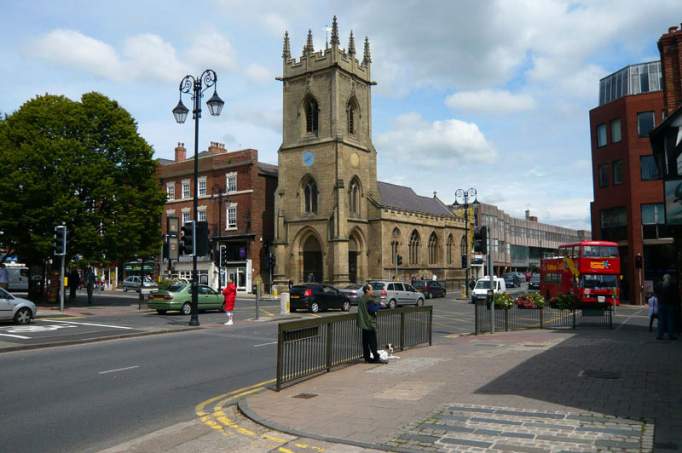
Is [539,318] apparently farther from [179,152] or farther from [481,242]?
[179,152]

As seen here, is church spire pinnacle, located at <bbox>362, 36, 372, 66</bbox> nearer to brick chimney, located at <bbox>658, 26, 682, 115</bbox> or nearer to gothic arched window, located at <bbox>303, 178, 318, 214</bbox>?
gothic arched window, located at <bbox>303, 178, 318, 214</bbox>

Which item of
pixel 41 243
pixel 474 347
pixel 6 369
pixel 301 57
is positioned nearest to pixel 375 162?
pixel 301 57

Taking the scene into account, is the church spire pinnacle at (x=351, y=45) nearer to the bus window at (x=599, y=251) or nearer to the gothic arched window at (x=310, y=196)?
the gothic arched window at (x=310, y=196)

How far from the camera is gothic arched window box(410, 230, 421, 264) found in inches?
2260

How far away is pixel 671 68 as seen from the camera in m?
21.1

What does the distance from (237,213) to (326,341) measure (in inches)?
1729

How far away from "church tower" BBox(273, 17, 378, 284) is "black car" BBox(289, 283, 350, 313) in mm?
17517

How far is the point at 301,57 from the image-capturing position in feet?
175

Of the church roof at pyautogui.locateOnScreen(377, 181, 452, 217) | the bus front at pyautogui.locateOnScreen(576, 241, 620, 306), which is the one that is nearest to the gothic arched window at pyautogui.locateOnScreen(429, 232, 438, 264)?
the church roof at pyautogui.locateOnScreen(377, 181, 452, 217)

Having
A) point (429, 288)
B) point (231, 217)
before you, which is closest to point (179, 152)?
point (231, 217)

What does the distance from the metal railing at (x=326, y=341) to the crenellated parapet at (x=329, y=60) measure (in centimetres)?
4060

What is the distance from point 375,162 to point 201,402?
47602mm

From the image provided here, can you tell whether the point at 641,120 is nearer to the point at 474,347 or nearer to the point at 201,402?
the point at 474,347

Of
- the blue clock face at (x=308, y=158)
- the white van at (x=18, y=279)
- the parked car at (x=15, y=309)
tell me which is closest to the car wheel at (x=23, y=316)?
the parked car at (x=15, y=309)
